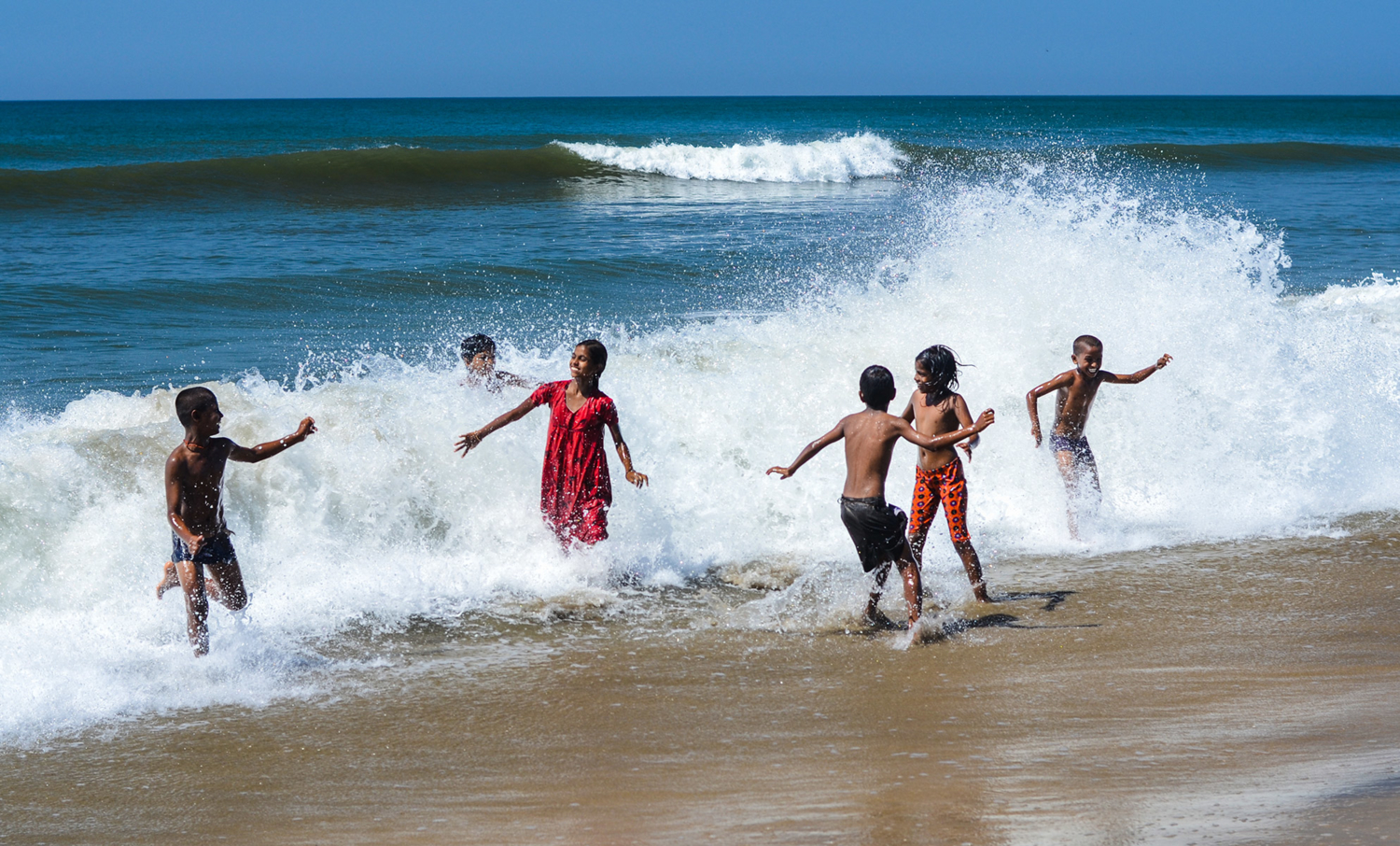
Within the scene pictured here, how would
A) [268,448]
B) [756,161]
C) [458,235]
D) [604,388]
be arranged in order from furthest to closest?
[756,161]
[458,235]
[604,388]
[268,448]

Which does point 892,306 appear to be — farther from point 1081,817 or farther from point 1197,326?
point 1081,817

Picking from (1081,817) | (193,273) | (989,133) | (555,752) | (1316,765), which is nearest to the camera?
(1081,817)

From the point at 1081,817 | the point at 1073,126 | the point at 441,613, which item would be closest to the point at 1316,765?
the point at 1081,817

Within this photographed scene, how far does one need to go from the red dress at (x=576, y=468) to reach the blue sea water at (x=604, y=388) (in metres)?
0.17

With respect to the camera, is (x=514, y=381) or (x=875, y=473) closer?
(x=875, y=473)

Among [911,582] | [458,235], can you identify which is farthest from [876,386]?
[458,235]

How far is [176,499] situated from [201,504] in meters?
0.09

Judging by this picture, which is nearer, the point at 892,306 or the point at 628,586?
the point at 628,586

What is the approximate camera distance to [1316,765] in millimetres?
3654

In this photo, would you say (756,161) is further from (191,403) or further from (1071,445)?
(191,403)

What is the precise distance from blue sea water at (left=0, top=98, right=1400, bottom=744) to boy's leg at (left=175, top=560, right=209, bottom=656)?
0.28 ft

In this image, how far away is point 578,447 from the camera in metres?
5.73

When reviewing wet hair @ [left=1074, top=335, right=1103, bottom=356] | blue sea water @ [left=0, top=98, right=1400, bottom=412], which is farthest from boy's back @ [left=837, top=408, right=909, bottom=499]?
blue sea water @ [left=0, top=98, right=1400, bottom=412]

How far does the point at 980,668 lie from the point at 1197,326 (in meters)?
5.22
